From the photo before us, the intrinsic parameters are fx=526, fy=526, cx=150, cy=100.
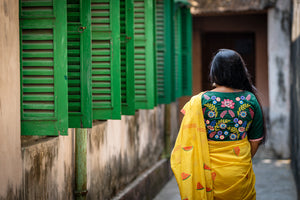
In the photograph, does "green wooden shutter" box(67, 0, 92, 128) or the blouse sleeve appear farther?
"green wooden shutter" box(67, 0, 92, 128)

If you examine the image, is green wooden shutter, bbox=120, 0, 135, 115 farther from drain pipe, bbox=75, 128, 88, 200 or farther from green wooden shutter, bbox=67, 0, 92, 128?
green wooden shutter, bbox=67, 0, 92, 128

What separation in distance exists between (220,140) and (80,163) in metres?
1.66

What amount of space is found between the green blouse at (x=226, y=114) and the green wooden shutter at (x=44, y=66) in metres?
0.85

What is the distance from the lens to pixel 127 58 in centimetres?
486

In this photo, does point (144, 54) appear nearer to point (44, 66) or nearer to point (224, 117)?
point (44, 66)

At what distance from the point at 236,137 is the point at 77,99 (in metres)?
1.13

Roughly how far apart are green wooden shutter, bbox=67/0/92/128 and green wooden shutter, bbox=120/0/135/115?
1.25 meters

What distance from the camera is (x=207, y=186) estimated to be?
3053 mm

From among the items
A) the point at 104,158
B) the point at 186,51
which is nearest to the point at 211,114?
the point at 104,158

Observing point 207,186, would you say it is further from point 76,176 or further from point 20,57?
point 76,176

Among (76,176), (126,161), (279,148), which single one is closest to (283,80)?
(279,148)

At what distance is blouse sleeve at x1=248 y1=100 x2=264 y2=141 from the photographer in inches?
123

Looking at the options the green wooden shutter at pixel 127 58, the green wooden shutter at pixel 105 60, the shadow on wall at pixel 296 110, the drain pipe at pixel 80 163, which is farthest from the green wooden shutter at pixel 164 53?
the green wooden shutter at pixel 105 60

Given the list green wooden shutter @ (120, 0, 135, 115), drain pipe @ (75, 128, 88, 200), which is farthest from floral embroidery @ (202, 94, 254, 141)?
green wooden shutter @ (120, 0, 135, 115)
